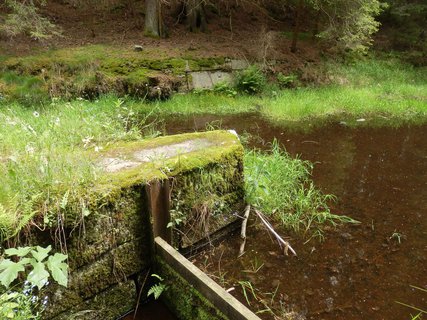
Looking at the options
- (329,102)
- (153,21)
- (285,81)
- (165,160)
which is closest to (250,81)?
(285,81)

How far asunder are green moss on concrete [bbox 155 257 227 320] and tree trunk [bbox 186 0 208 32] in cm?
1341

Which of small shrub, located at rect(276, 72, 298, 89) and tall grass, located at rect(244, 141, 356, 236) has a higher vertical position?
tall grass, located at rect(244, 141, 356, 236)

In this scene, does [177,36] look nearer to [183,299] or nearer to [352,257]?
[352,257]

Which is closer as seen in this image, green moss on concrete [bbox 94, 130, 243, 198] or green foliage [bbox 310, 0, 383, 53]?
green moss on concrete [bbox 94, 130, 243, 198]

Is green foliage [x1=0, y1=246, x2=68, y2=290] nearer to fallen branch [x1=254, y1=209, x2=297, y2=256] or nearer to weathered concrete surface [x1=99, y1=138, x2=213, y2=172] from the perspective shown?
weathered concrete surface [x1=99, y1=138, x2=213, y2=172]

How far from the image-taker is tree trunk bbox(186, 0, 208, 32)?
14750 millimetres

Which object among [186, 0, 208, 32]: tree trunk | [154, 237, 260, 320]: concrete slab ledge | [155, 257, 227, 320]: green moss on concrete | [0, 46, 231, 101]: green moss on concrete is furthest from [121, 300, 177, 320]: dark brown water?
[186, 0, 208, 32]: tree trunk

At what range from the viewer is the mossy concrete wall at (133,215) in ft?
8.98

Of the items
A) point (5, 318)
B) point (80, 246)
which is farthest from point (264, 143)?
point (5, 318)

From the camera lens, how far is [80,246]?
2.73 m

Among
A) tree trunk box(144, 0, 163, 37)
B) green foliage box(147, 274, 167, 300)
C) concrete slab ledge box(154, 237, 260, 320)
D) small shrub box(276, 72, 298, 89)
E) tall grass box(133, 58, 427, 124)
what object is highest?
tree trunk box(144, 0, 163, 37)

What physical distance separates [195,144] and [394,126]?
7.14 m

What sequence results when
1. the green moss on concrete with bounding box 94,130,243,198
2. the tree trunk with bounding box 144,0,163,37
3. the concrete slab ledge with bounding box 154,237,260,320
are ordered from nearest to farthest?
the concrete slab ledge with bounding box 154,237,260,320 < the green moss on concrete with bounding box 94,130,243,198 < the tree trunk with bounding box 144,0,163,37

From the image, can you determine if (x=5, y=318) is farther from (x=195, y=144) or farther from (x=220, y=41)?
(x=220, y=41)
